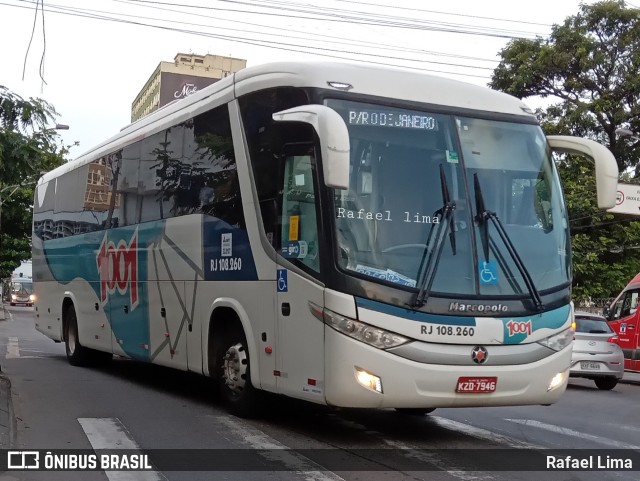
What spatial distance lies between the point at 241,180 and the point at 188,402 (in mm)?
3282

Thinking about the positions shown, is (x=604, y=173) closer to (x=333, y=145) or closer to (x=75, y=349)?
(x=333, y=145)

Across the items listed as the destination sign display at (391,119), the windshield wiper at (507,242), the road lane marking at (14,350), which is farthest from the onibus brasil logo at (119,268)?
the windshield wiper at (507,242)

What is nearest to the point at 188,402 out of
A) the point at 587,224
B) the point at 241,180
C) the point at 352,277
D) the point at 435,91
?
the point at 241,180

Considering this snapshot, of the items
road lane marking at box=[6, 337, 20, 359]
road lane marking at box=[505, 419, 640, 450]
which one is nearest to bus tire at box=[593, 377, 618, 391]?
road lane marking at box=[505, 419, 640, 450]

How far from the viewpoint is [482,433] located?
9.36m

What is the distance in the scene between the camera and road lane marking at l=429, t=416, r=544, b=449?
8.73 metres

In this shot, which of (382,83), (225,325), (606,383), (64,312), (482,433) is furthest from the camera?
(606,383)

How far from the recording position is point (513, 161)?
8523 millimetres

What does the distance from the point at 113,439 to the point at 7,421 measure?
130cm

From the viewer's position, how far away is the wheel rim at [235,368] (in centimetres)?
929

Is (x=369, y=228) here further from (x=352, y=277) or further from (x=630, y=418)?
(x=630, y=418)

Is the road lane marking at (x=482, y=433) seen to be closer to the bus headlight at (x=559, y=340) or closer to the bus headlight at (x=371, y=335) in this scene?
the bus headlight at (x=559, y=340)

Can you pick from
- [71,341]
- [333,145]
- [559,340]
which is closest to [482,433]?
[559,340]

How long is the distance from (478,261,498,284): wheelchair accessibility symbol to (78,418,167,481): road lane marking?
128 inches
